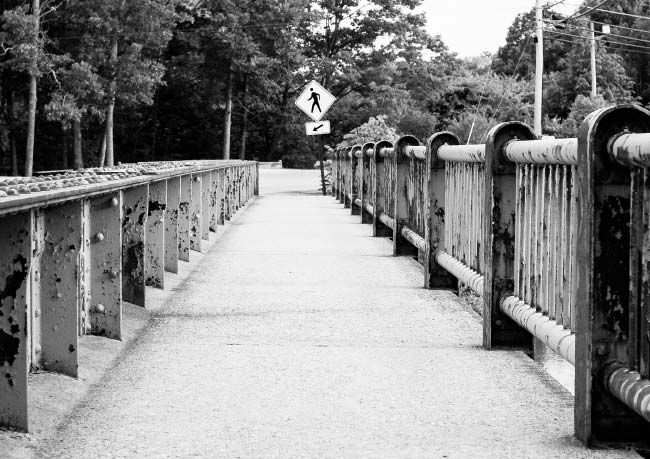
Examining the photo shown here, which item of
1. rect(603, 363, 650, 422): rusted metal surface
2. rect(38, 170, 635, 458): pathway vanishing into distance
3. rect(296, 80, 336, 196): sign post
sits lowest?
rect(38, 170, 635, 458): pathway vanishing into distance

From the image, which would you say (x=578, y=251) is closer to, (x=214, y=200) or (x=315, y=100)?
(x=214, y=200)

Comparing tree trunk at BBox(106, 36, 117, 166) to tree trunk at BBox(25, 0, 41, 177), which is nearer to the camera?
tree trunk at BBox(25, 0, 41, 177)

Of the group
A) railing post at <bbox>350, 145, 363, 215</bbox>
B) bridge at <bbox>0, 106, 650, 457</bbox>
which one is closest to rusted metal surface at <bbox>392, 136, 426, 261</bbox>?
bridge at <bbox>0, 106, 650, 457</bbox>

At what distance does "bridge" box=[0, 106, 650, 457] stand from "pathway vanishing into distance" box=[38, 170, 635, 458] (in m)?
0.02

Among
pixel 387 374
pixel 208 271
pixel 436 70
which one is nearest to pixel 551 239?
pixel 387 374

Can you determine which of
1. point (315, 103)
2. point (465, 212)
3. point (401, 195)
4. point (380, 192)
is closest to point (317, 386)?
point (465, 212)

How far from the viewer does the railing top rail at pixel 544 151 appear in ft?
16.0

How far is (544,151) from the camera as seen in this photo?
5438mm

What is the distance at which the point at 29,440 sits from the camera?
434cm

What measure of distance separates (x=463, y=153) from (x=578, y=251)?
11.4 feet

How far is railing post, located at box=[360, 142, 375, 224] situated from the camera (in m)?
18.2

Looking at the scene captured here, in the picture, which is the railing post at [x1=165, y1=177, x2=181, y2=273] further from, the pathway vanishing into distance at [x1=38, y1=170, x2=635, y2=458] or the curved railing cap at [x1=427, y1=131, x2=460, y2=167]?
the curved railing cap at [x1=427, y1=131, x2=460, y2=167]

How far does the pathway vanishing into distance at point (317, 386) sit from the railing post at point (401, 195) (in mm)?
2732

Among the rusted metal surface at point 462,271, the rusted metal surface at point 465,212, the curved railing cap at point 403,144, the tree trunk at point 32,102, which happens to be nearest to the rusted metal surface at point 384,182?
the curved railing cap at point 403,144
